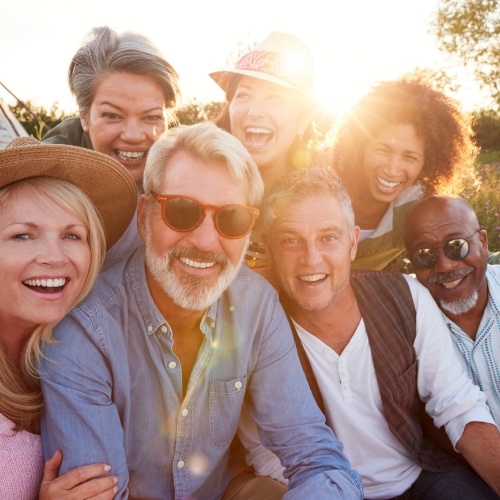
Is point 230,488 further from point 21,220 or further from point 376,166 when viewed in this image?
point 376,166

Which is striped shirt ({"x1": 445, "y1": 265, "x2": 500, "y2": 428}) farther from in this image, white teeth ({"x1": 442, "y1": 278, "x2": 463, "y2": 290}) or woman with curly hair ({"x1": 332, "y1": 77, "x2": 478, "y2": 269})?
woman with curly hair ({"x1": 332, "y1": 77, "x2": 478, "y2": 269})

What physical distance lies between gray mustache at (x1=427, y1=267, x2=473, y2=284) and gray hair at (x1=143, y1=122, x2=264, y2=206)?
1358mm

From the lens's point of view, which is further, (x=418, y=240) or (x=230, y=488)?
(x=418, y=240)

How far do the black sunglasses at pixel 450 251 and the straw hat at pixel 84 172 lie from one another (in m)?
1.80

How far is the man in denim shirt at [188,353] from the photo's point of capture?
2254mm

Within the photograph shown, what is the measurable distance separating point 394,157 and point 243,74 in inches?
51.7

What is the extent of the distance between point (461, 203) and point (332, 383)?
1.43 metres

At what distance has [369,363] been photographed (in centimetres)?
288

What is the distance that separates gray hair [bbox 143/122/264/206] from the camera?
243 cm

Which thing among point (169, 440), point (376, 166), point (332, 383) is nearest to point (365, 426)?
point (332, 383)

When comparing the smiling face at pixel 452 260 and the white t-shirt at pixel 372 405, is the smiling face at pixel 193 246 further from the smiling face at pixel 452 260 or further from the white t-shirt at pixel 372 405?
the smiling face at pixel 452 260

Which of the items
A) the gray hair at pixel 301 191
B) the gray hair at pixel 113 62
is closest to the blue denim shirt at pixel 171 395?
the gray hair at pixel 301 191

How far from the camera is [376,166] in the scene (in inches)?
157

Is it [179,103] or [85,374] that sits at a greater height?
[179,103]
